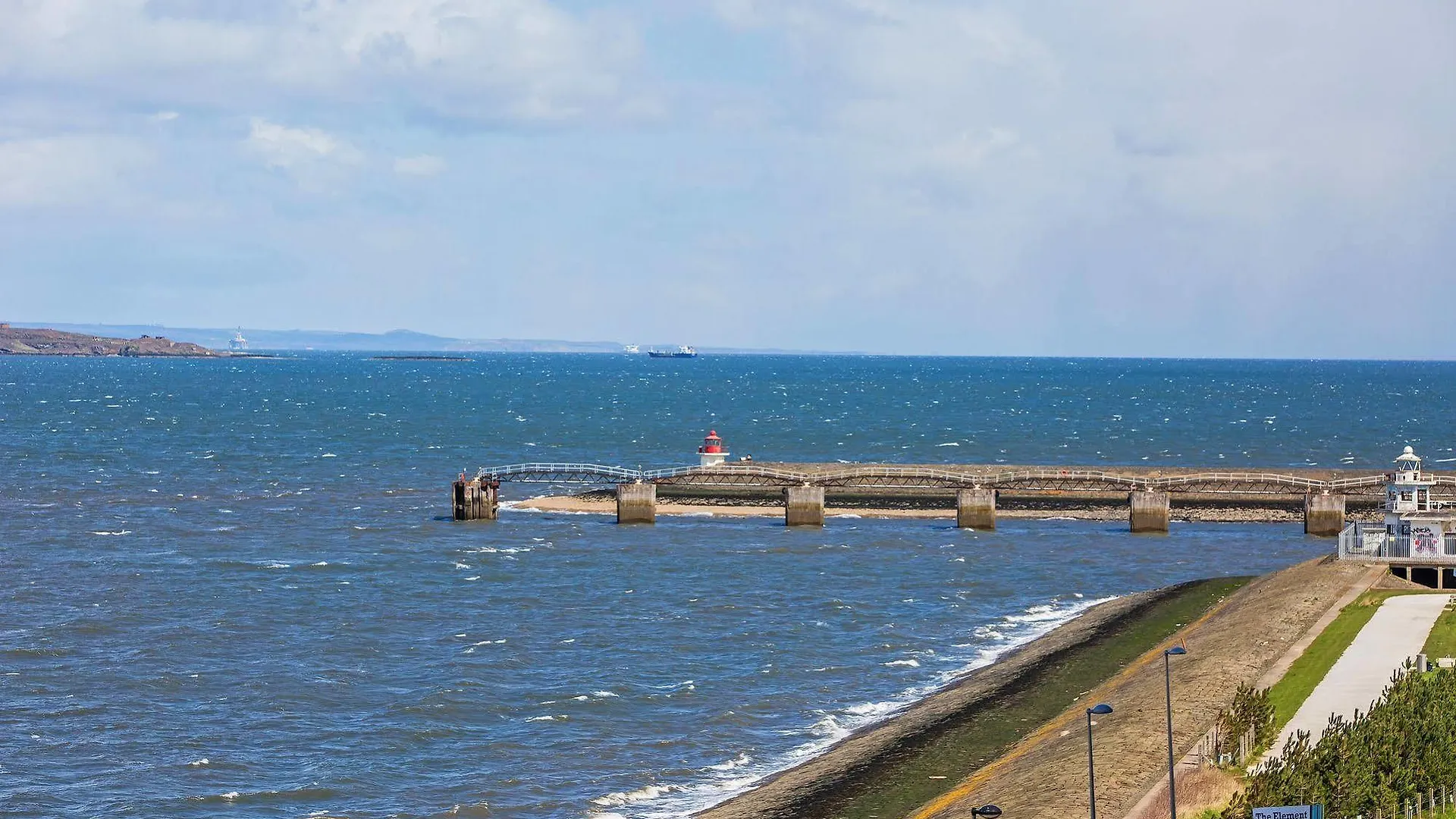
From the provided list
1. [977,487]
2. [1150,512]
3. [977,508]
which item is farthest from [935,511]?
[1150,512]

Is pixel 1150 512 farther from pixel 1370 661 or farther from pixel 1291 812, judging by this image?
pixel 1291 812

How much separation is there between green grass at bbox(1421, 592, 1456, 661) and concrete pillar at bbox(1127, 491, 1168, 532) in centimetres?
3426

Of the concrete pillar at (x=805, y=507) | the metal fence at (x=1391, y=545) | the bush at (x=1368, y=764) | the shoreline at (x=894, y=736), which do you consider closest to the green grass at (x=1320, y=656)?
the metal fence at (x=1391, y=545)

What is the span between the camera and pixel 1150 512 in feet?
264

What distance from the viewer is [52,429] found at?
156750 mm

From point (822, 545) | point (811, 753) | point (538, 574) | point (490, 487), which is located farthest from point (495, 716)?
point (490, 487)

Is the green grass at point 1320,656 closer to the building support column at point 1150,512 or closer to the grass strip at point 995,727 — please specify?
the grass strip at point 995,727

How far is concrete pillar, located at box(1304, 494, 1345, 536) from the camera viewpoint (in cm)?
7912

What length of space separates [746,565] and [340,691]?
27.1 m

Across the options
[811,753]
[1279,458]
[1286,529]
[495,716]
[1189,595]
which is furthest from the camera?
[1279,458]

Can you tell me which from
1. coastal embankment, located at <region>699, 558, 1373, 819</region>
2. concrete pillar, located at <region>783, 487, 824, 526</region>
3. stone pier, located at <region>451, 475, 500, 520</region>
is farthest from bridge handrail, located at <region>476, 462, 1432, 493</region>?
coastal embankment, located at <region>699, 558, 1373, 819</region>

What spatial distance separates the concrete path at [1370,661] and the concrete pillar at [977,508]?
33214 millimetres

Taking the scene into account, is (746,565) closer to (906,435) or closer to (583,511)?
(583,511)

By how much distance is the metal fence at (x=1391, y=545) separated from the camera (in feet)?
173
